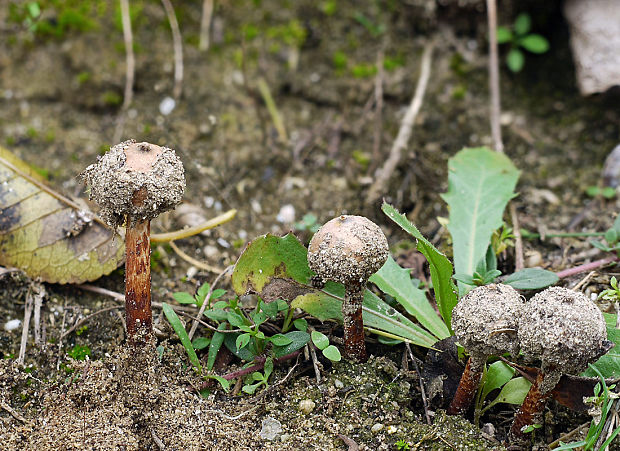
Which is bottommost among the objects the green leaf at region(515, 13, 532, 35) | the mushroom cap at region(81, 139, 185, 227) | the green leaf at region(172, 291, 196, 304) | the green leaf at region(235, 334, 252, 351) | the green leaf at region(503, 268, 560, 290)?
the green leaf at region(172, 291, 196, 304)

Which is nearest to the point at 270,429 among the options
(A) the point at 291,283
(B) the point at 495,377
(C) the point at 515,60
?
(A) the point at 291,283

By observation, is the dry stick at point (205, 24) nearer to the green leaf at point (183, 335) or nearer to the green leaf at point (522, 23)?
the green leaf at point (522, 23)

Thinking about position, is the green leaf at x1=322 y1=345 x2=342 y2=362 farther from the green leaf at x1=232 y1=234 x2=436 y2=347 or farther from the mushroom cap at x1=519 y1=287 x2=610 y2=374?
the mushroom cap at x1=519 y1=287 x2=610 y2=374

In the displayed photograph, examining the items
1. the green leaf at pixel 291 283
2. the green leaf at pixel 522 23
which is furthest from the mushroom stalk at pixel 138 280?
the green leaf at pixel 522 23

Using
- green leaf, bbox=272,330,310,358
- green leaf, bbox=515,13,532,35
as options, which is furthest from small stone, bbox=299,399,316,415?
green leaf, bbox=515,13,532,35

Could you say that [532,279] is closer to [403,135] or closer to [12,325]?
[403,135]

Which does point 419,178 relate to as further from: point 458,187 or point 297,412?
point 297,412

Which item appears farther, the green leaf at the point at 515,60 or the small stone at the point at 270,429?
the green leaf at the point at 515,60
